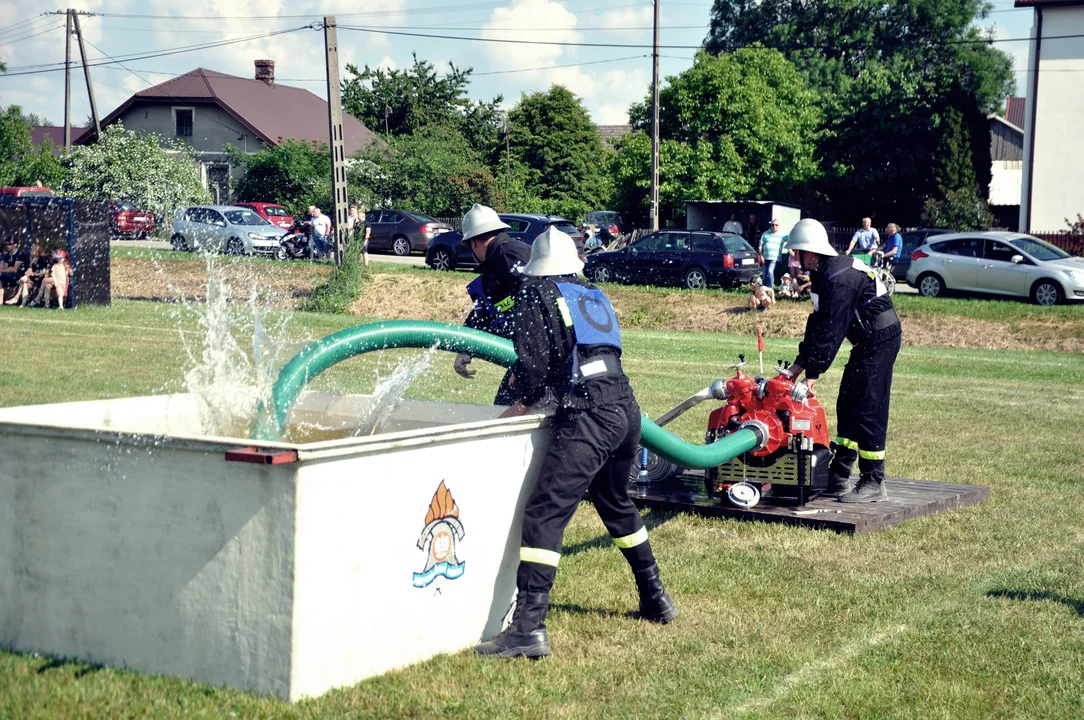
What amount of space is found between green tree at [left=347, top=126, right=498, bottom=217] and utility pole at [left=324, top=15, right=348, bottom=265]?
70.0 ft

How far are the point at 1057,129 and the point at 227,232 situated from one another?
29.4m

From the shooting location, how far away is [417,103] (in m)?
71.3

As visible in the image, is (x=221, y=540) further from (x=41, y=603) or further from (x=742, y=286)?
(x=742, y=286)

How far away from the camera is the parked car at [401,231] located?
40.2m

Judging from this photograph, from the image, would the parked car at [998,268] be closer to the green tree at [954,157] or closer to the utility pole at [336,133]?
the utility pole at [336,133]

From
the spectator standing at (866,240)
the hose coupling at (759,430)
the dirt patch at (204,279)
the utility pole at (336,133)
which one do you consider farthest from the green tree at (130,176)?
the hose coupling at (759,430)

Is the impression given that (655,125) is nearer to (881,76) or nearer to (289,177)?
(289,177)

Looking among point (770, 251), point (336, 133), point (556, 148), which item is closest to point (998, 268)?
point (770, 251)

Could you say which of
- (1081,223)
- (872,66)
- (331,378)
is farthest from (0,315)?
(872,66)

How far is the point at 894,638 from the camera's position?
5859 millimetres

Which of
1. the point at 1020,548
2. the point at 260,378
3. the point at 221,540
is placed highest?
the point at 260,378

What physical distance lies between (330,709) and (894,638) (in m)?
2.86

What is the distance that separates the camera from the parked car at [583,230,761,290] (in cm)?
2928

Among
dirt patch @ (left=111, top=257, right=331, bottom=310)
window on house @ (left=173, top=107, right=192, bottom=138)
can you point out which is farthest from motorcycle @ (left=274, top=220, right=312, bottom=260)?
window on house @ (left=173, top=107, right=192, bottom=138)
